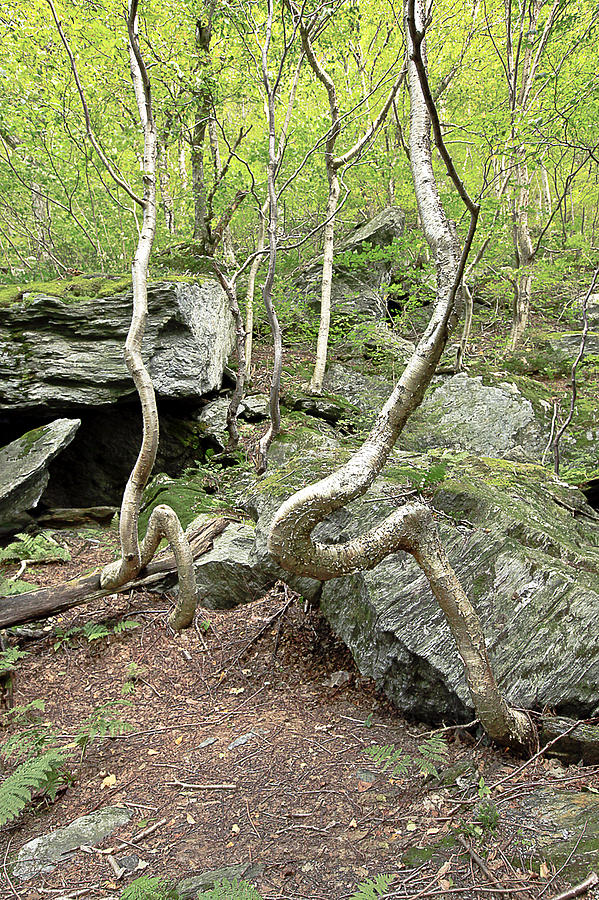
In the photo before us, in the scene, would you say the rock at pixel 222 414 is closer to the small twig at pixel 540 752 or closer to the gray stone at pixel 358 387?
the gray stone at pixel 358 387

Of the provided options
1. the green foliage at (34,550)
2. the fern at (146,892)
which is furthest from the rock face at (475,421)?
the fern at (146,892)

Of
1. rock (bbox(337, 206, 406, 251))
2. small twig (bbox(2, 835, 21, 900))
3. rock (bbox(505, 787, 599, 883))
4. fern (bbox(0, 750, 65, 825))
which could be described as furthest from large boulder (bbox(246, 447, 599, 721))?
rock (bbox(337, 206, 406, 251))

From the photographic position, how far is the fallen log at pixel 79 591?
16.4ft

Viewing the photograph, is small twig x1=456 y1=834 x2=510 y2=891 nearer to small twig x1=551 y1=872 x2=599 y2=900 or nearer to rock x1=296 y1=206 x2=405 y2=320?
small twig x1=551 y1=872 x2=599 y2=900

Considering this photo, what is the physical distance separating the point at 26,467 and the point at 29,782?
5.82 m

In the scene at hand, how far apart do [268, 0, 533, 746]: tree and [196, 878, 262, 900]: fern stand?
147 centimetres

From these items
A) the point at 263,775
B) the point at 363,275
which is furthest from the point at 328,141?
the point at 263,775

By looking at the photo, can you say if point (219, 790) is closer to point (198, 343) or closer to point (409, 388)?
point (409, 388)

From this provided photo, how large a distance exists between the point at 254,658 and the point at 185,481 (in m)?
4.42

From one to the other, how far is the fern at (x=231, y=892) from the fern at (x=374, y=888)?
49cm

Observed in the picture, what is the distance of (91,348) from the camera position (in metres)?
8.65

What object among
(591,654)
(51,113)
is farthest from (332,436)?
(51,113)

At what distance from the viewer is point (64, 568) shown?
688 centimetres

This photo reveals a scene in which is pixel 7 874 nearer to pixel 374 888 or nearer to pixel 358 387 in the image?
pixel 374 888
